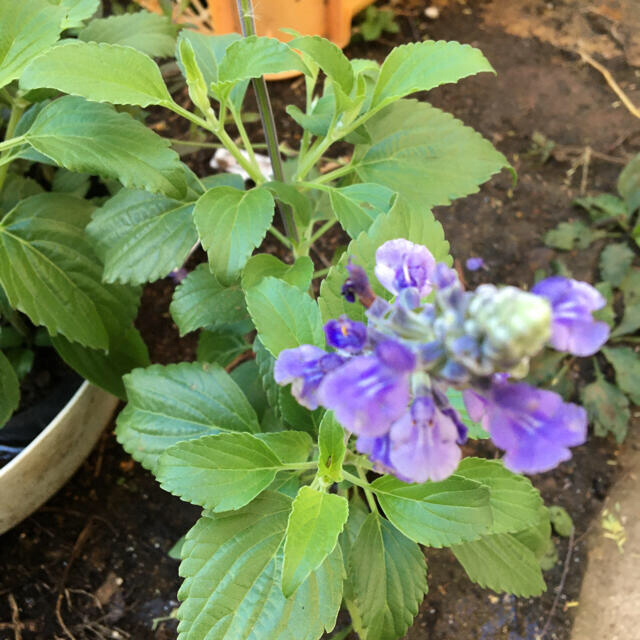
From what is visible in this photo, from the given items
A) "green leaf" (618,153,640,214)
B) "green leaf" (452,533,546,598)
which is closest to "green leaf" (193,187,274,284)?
"green leaf" (452,533,546,598)

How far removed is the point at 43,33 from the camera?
0.91 m

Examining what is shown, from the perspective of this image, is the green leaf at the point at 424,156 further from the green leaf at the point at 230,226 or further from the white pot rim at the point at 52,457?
the white pot rim at the point at 52,457

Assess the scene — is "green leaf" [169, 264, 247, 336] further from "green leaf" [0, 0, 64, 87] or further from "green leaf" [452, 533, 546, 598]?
"green leaf" [452, 533, 546, 598]

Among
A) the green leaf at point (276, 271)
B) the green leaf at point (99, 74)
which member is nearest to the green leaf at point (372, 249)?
the green leaf at point (276, 271)

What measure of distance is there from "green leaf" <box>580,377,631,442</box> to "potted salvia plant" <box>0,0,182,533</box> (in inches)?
38.4

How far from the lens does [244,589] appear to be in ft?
2.70

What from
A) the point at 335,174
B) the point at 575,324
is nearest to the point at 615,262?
the point at 335,174

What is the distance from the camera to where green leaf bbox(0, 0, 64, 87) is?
0.91 metres

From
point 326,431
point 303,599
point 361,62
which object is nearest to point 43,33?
point 361,62

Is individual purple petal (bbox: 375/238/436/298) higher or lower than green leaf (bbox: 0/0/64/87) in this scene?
lower

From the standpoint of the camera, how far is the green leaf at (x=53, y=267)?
1010mm

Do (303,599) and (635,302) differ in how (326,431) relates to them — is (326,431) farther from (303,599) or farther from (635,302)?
(635,302)

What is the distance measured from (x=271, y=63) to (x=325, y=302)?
305 mm

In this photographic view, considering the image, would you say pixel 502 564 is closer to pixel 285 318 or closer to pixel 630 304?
pixel 285 318
